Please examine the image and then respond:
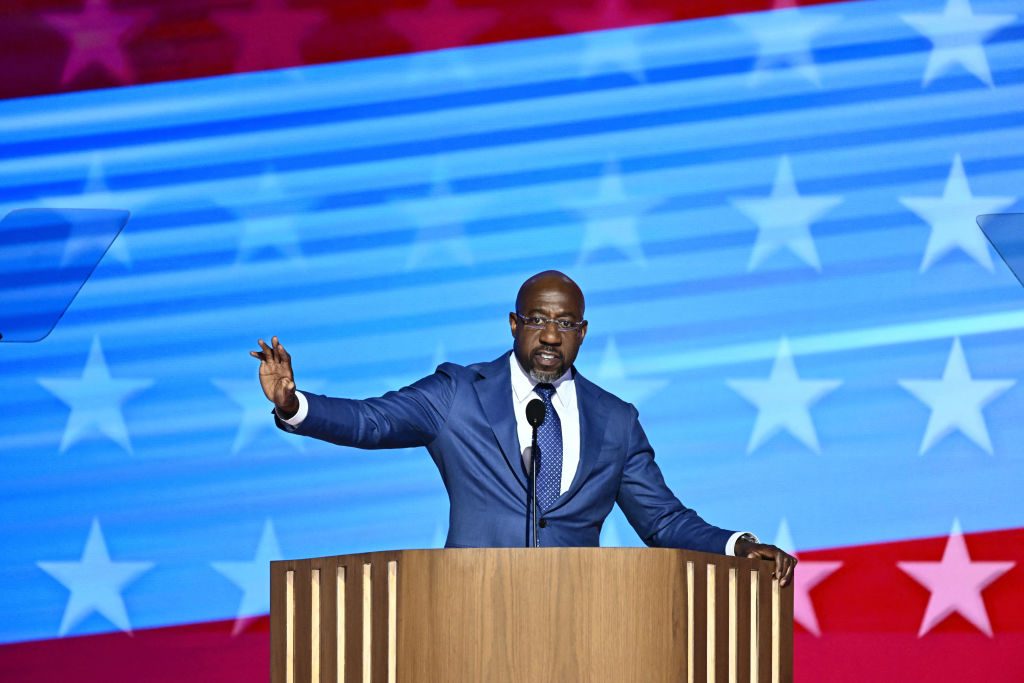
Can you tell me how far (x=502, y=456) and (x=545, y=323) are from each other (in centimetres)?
32

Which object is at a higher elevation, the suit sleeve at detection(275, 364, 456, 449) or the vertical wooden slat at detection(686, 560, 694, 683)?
the suit sleeve at detection(275, 364, 456, 449)

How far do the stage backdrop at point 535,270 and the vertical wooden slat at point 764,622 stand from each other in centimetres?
160

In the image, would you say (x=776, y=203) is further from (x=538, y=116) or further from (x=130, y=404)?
(x=130, y=404)

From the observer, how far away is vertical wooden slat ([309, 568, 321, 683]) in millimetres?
2520

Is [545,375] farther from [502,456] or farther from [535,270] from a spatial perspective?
[535,270]

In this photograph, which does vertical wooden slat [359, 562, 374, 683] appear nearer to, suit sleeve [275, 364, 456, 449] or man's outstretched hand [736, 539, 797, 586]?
suit sleeve [275, 364, 456, 449]

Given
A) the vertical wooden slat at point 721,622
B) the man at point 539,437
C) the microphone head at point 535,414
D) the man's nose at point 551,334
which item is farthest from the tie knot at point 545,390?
the vertical wooden slat at point 721,622

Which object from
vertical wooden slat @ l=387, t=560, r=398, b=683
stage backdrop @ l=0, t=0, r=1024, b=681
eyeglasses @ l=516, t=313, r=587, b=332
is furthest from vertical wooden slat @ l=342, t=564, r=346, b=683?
stage backdrop @ l=0, t=0, r=1024, b=681

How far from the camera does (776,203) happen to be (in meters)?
4.37

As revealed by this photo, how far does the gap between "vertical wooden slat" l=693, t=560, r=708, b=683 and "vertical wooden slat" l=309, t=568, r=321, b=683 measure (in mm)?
703

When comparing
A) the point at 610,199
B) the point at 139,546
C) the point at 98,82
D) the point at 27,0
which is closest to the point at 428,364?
the point at 610,199

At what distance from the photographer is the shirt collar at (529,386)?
10.4 feet

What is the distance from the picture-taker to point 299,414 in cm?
275

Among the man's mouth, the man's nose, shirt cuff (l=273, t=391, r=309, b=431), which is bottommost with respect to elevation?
shirt cuff (l=273, t=391, r=309, b=431)
